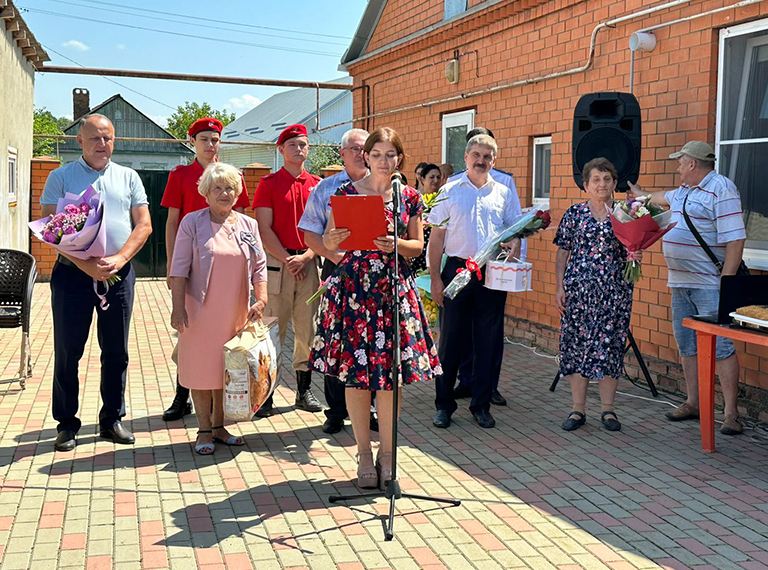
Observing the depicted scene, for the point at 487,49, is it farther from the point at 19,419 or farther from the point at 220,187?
the point at 19,419

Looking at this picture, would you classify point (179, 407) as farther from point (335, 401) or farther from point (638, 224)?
point (638, 224)

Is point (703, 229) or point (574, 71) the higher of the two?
point (574, 71)

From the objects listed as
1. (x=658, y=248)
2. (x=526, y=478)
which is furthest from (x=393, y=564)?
(x=658, y=248)

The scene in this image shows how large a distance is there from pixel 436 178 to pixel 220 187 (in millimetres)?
3269

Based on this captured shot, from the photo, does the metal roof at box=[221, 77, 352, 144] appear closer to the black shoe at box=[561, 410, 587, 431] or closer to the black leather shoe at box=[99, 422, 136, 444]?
the black shoe at box=[561, 410, 587, 431]

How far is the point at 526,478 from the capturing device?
4.93 m

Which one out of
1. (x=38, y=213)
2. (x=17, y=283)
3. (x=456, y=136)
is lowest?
(x=17, y=283)

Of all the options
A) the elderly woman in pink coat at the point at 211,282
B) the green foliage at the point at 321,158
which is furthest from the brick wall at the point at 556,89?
the green foliage at the point at 321,158

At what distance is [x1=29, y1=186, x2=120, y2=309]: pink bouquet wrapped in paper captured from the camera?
4879 mm

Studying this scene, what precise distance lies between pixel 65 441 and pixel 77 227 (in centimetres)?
139

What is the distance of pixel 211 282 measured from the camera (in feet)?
16.9

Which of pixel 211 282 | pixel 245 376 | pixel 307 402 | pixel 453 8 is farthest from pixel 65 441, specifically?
pixel 453 8

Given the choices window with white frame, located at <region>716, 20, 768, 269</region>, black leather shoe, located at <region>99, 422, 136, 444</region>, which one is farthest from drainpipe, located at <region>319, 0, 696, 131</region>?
black leather shoe, located at <region>99, 422, 136, 444</region>

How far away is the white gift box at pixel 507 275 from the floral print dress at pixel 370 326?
1.39 metres
